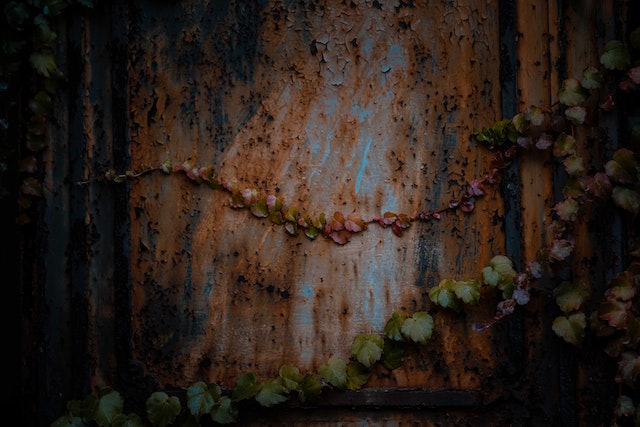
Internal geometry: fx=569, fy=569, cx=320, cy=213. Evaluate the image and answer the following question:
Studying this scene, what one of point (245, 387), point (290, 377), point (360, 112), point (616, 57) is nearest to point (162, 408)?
point (245, 387)

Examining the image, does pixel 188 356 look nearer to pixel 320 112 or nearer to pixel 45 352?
pixel 45 352

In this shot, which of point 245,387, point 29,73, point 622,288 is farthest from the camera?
point 29,73

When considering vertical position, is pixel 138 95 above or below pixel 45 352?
above

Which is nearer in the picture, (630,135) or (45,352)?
(630,135)

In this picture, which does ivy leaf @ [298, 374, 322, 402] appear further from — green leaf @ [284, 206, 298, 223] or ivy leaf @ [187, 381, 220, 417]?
green leaf @ [284, 206, 298, 223]

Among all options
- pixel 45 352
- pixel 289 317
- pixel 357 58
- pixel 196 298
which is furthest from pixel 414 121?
pixel 45 352

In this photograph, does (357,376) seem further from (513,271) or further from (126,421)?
(126,421)

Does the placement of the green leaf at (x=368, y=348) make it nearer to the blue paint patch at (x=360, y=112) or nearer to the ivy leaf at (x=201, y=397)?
the ivy leaf at (x=201, y=397)
